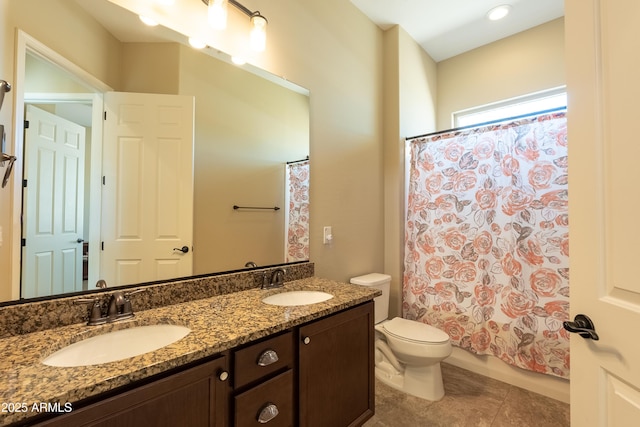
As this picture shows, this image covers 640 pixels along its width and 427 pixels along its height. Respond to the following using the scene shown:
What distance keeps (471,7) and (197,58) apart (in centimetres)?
217

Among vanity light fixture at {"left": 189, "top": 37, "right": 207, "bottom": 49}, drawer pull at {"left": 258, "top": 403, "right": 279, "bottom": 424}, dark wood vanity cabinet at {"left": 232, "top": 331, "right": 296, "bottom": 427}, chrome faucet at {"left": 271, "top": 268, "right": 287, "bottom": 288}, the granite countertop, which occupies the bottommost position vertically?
drawer pull at {"left": 258, "top": 403, "right": 279, "bottom": 424}

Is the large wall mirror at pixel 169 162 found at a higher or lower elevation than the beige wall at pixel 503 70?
lower

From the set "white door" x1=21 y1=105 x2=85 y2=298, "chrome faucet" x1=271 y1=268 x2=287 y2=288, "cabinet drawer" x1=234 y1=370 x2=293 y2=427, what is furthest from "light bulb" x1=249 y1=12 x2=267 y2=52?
"cabinet drawer" x1=234 y1=370 x2=293 y2=427

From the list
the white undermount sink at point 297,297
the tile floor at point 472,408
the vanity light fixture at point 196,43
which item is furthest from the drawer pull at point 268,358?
the vanity light fixture at point 196,43

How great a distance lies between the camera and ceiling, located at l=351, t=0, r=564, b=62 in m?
2.22

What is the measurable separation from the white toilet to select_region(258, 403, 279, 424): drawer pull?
1.13 m

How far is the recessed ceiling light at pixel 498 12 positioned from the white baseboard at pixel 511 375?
272cm

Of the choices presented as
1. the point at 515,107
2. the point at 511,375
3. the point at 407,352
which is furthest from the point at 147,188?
the point at 515,107

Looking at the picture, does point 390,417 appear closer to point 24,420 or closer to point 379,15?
point 24,420

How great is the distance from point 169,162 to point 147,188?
15 centimetres

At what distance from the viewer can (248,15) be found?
1549 mm

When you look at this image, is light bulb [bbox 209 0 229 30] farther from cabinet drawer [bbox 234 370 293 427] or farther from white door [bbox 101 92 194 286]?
cabinet drawer [bbox 234 370 293 427]

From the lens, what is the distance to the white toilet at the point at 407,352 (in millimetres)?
1838

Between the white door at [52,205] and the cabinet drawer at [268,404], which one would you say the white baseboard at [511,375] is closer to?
the cabinet drawer at [268,404]
